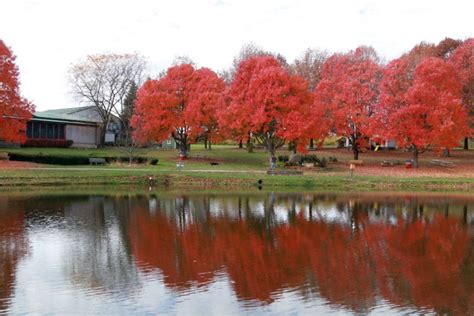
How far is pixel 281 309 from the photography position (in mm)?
11859

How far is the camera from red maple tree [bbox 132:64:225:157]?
53.2 meters

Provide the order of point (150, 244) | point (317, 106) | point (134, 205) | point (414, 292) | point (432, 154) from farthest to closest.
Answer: point (432, 154) < point (317, 106) < point (134, 205) < point (150, 244) < point (414, 292)

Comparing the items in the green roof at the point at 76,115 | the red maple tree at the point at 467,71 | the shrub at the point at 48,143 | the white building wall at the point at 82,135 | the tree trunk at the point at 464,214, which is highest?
the red maple tree at the point at 467,71

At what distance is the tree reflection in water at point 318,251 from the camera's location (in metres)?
13.4

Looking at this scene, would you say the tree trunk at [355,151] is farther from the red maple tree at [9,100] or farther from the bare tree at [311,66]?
the red maple tree at [9,100]

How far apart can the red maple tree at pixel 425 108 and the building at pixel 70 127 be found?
3523 cm

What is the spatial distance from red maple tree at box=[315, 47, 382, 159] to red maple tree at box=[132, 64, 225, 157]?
1048cm

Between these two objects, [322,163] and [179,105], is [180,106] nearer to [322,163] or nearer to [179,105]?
[179,105]

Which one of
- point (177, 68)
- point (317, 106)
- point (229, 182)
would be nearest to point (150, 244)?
point (229, 182)

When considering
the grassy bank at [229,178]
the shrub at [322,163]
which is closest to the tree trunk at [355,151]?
the shrub at [322,163]

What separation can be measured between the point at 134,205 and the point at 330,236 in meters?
12.2

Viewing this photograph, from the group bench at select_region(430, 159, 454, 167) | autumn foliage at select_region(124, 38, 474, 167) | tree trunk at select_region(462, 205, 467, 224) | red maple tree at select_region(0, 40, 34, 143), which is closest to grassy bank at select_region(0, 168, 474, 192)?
red maple tree at select_region(0, 40, 34, 143)

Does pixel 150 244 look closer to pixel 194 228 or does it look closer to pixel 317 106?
pixel 194 228

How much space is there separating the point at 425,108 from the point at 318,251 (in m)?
34.8
